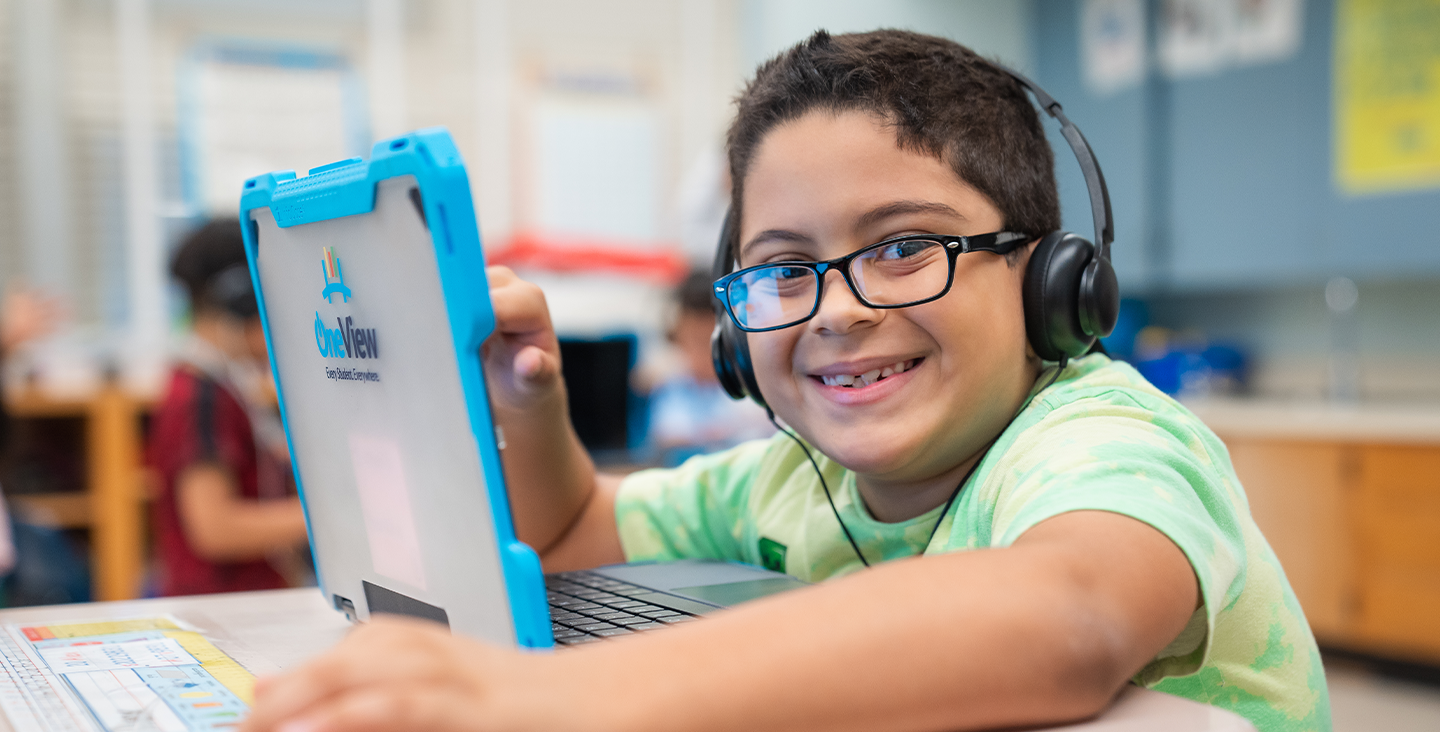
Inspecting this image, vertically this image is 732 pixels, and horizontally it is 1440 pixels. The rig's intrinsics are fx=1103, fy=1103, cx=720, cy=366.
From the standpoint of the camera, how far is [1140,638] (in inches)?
17.2

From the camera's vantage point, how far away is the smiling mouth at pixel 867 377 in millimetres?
705

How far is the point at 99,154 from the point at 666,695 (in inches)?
150

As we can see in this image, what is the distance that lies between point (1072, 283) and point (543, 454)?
45 cm

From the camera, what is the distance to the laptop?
1.45ft

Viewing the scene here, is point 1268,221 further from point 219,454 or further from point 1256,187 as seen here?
point 219,454


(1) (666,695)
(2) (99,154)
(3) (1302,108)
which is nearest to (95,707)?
(1) (666,695)

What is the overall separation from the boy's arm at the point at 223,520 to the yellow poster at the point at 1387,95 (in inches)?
105

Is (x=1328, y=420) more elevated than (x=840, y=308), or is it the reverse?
(x=840, y=308)

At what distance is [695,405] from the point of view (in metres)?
2.66

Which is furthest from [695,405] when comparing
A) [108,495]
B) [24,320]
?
[24,320]

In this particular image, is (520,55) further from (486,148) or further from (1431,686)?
(1431,686)

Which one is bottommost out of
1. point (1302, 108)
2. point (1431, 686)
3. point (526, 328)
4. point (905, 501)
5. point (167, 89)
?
point (1431, 686)

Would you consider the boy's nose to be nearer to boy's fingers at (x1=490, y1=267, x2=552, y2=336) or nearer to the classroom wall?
boy's fingers at (x1=490, y1=267, x2=552, y2=336)

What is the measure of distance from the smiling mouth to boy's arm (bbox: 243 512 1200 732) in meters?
0.26
